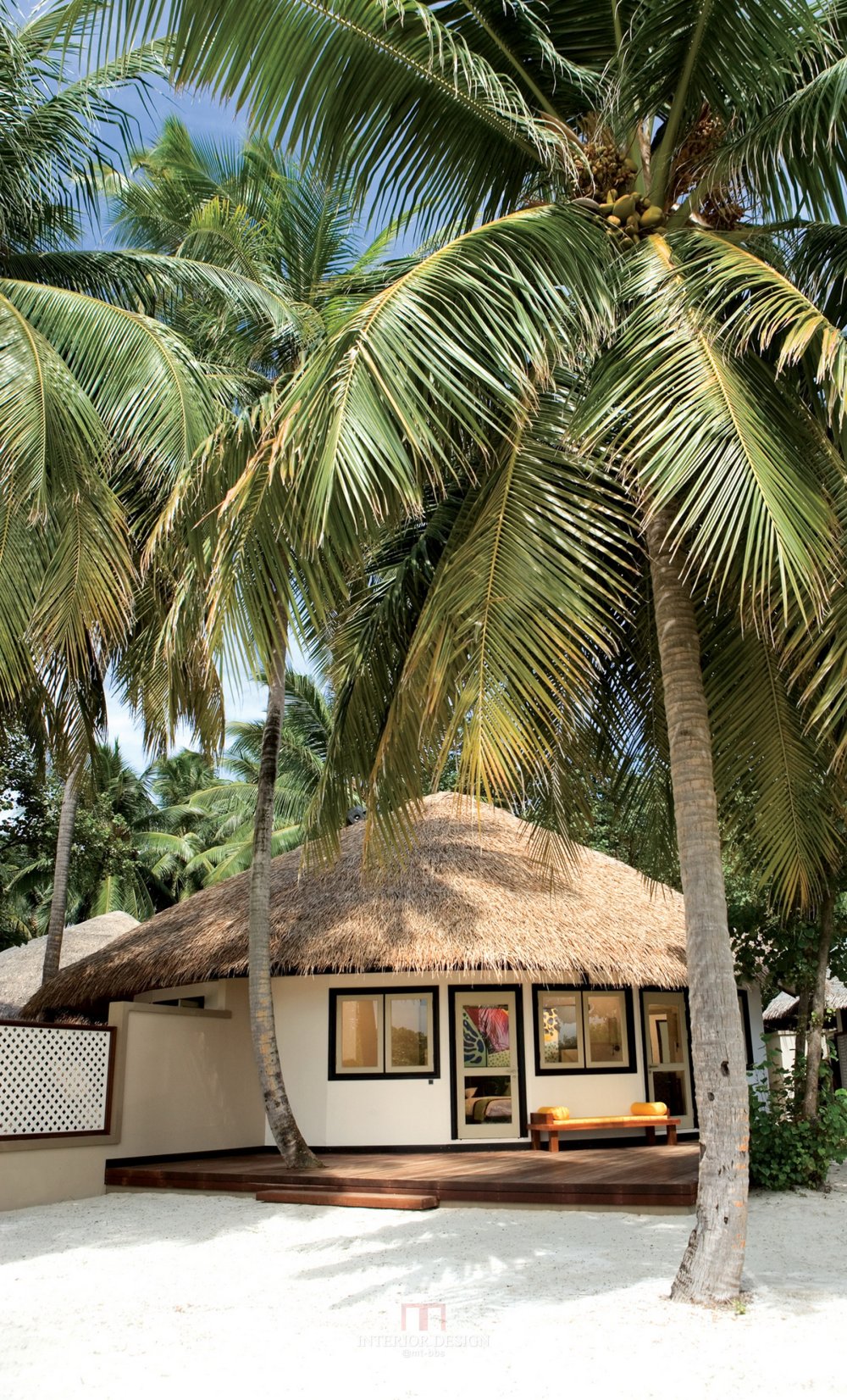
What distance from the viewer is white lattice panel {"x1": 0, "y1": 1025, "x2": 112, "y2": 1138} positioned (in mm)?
9359

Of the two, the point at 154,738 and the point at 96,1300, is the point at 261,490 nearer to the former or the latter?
the point at 96,1300

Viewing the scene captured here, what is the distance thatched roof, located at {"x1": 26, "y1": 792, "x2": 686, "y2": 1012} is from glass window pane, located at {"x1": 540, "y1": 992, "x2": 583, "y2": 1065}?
0.65m

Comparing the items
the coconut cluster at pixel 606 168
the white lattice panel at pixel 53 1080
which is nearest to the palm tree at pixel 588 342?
the coconut cluster at pixel 606 168

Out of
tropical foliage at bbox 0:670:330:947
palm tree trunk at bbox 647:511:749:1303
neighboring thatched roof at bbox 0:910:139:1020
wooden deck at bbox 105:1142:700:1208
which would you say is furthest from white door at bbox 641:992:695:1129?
neighboring thatched roof at bbox 0:910:139:1020

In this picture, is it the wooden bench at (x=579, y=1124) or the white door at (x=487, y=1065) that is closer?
the wooden bench at (x=579, y=1124)

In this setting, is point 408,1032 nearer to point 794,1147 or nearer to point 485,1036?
point 485,1036

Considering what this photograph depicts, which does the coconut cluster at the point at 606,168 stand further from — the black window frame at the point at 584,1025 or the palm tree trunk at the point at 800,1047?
the black window frame at the point at 584,1025

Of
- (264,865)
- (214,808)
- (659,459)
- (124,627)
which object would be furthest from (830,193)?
(214,808)

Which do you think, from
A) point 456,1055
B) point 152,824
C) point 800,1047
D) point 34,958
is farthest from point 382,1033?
point 152,824

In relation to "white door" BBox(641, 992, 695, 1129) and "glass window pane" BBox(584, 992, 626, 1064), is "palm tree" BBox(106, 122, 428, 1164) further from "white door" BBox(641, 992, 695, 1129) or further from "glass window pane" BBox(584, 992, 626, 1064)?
"white door" BBox(641, 992, 695, 1129)

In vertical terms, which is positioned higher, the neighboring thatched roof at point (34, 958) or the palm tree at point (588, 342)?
the palm tree at point (588, 342)

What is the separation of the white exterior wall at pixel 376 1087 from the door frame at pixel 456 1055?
0.03 m

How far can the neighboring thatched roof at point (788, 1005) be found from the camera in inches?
788

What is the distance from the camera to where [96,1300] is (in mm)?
5883
